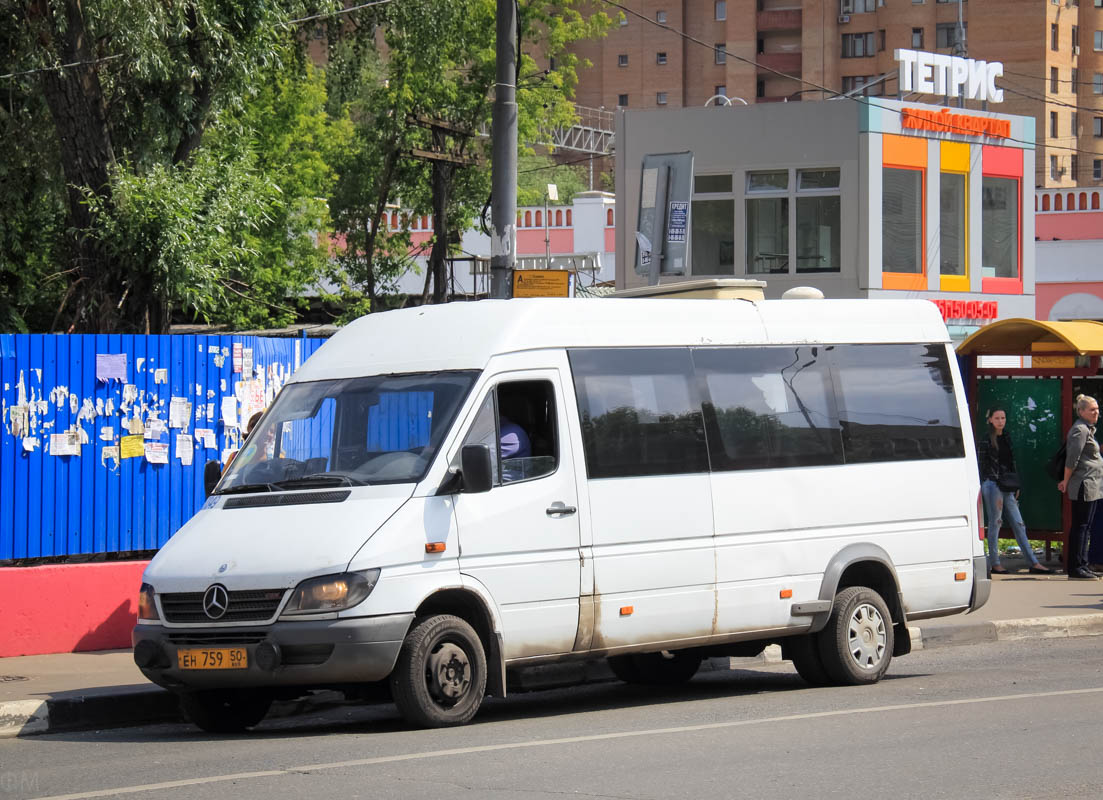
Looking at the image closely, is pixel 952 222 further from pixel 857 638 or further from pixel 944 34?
pixel 944 34

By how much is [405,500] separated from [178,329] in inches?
1043

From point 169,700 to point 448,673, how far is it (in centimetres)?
246

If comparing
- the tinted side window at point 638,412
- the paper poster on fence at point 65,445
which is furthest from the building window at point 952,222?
the tinted side window at point 638,412

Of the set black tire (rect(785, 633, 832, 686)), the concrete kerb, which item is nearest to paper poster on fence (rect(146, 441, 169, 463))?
the concrete kerb

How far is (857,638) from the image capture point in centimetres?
1134

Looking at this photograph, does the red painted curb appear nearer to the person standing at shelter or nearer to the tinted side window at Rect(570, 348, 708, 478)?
the tinted side window at Rect(570, 348, 708, 478)

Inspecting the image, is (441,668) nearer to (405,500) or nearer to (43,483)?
(405,500)

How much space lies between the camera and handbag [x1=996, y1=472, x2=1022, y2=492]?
60.6 feet

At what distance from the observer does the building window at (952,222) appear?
1259 inches

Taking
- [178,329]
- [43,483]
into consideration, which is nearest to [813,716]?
[43,483]

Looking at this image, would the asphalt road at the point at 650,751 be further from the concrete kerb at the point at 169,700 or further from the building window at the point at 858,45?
the building window at the point at 858,45

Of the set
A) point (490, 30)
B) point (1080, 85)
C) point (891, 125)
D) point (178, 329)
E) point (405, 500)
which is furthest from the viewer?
point (1080, 85)

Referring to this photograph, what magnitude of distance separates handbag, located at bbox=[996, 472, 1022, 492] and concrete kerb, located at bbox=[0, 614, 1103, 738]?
4.52 metres

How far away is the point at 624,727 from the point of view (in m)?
9.26
